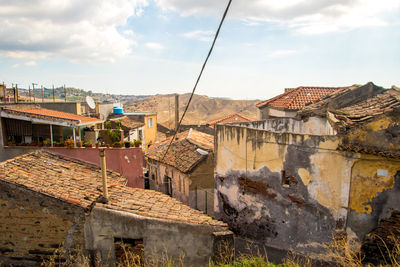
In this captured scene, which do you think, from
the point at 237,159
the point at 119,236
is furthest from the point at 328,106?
the point at 119,236

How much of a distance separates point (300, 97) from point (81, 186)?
16145 millimetres

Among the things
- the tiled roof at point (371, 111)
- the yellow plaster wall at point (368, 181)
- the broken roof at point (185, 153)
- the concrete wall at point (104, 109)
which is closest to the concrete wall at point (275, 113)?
the broken roof at point (185, 153)

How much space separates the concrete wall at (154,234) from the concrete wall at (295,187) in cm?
298

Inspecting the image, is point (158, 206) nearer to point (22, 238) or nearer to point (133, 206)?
point (133, 206)

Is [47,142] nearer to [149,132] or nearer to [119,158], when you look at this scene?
[119,158]

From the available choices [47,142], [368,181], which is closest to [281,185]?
[368,181]

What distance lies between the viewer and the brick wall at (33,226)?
830cm

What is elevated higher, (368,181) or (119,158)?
(368,181)

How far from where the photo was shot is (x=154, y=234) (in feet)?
27.7

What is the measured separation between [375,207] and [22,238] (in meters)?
10.3

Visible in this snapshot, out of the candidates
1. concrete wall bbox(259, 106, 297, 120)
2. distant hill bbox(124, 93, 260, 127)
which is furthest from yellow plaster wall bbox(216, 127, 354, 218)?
distant hill bbox(124, 93, 260, 127)

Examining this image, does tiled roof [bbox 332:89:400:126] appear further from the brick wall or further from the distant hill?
the distant hill

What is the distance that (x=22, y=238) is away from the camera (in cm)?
841

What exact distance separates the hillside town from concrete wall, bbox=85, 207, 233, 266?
29 millimetres
